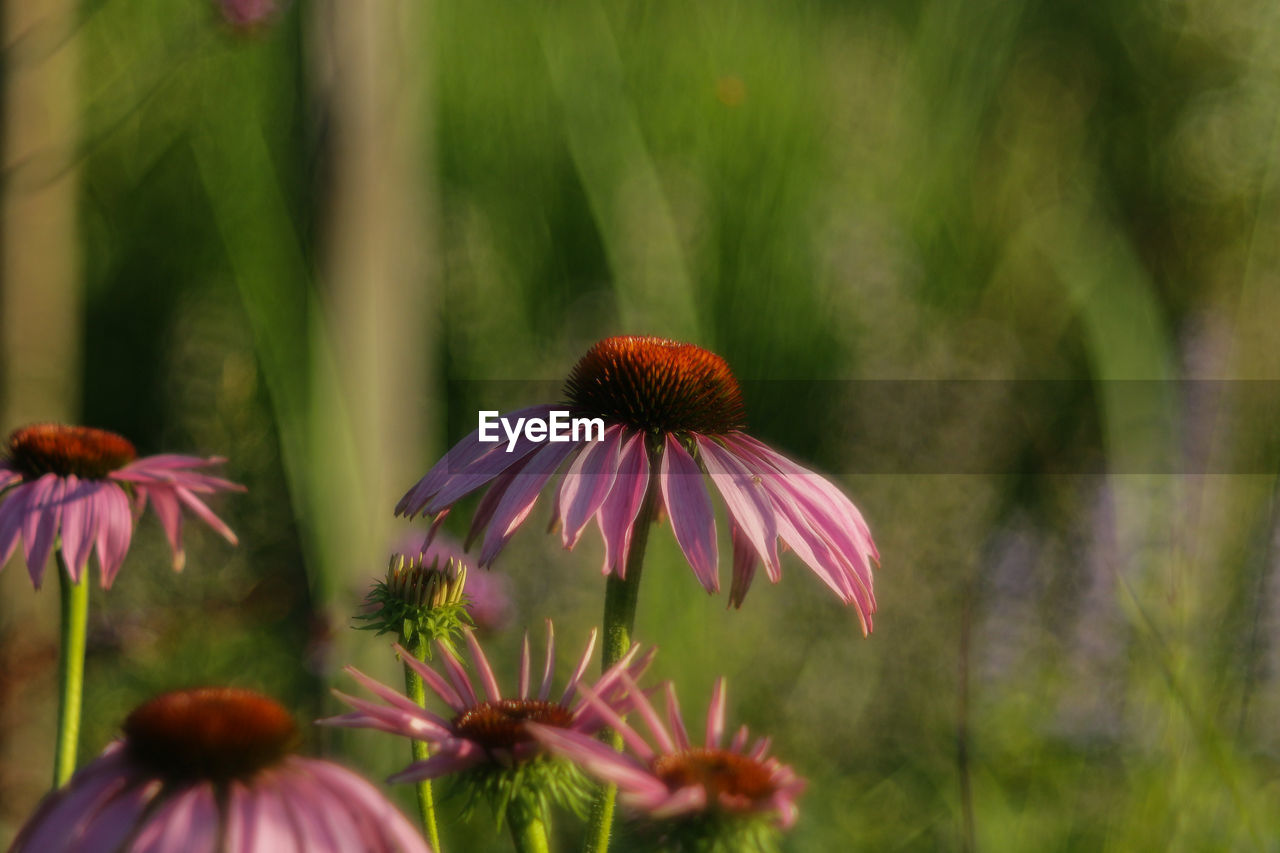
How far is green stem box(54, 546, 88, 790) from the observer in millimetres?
585

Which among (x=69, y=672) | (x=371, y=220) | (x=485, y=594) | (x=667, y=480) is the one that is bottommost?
(x=485, y=594)

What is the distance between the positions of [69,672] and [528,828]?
283mm

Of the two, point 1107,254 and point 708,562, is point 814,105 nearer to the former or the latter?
point 1107,254

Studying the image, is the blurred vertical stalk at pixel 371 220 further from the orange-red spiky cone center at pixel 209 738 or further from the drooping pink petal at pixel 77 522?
the orange-red spiky cone center at pixel 209 738

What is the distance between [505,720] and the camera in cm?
46

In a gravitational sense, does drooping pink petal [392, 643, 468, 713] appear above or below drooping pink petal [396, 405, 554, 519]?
below

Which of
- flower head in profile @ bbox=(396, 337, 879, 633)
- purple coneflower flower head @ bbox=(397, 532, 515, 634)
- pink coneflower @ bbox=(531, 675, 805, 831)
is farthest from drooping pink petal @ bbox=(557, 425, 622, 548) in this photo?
purple coneflower flower head @ bbox=(397, 532, 515, 634)

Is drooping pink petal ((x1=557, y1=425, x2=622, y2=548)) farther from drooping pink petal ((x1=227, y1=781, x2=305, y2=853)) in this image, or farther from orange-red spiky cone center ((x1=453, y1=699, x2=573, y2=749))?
drooping pink petal ((x1=227, y1=781, x2=305, y2=853))

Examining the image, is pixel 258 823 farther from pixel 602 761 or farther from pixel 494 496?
pixel 494 496

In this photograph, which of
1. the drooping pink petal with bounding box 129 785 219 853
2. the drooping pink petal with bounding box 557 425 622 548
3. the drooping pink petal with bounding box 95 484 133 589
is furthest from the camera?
the drooping pink petal with bounding box 95 484 133 589

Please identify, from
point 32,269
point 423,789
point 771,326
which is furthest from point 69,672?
point 771,326

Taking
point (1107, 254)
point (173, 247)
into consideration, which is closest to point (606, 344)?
point (1107, 254)

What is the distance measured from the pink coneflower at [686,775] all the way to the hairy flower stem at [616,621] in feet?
0.16

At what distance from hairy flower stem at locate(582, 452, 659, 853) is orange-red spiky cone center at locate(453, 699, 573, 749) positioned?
0.03m
